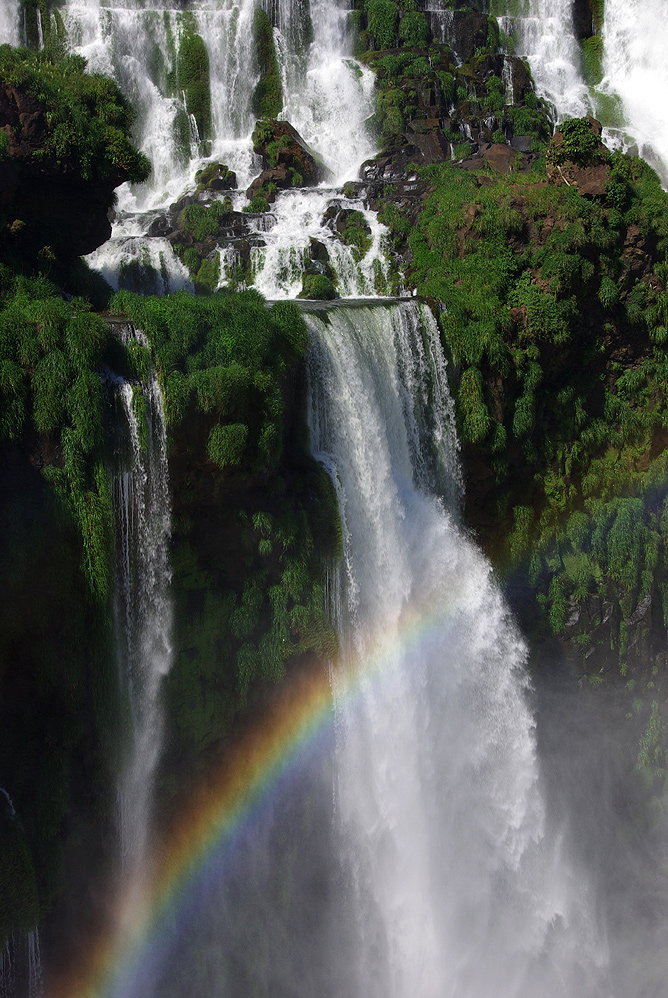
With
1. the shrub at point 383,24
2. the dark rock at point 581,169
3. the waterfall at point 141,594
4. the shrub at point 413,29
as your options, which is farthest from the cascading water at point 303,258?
the shrub at point 413,29

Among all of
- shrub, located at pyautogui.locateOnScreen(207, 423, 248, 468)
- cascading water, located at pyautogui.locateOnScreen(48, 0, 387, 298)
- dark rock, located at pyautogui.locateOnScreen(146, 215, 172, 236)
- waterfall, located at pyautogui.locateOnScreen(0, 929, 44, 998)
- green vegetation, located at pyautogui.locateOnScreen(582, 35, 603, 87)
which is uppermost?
green vegetation, located at pyautogui.locateOnScreen(582, 35, 603, 87)

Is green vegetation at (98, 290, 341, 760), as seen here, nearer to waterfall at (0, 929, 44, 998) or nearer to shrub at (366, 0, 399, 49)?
waterfall at (0, 929, 44, 998)

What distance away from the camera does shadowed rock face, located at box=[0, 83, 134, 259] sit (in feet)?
39.6

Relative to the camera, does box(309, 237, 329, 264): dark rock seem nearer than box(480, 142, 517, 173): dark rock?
Yes

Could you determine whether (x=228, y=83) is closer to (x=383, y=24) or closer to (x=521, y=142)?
(x=383, y=24)

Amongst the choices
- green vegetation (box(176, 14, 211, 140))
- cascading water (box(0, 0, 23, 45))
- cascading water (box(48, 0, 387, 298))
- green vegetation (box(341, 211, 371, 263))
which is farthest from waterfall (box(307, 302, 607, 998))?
cascading water (box(0, 0, 23, 45))

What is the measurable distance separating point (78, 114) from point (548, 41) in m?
28.9

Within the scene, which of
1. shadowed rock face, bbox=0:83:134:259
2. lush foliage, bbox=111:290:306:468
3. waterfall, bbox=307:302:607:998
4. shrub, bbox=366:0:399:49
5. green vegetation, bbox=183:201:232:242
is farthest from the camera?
shrub, bbox=366:0:399:49

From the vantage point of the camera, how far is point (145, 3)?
29.5 metres

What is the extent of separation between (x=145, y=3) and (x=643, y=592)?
88.6 feet

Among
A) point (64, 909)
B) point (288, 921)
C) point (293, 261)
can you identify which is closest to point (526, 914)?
point (288, 921)

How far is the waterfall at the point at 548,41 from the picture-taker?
33.5m

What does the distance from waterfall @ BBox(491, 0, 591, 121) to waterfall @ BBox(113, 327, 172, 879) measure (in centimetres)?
2936

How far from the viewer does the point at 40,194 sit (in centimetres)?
1287
